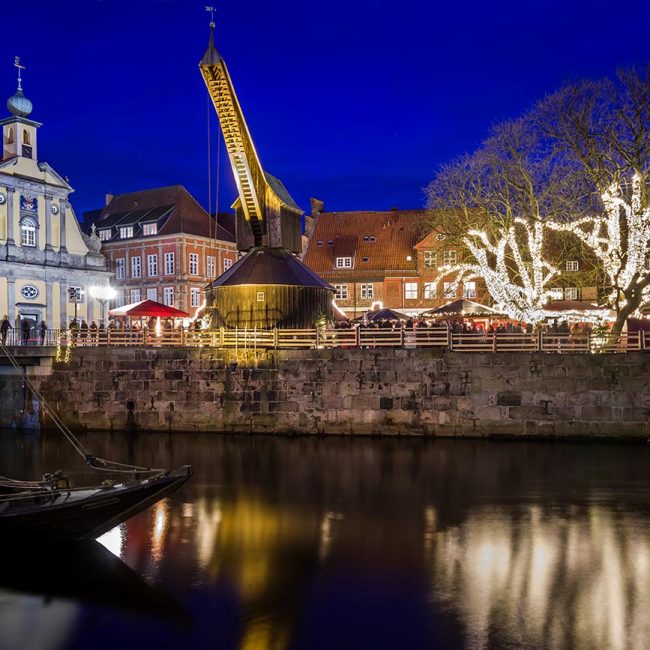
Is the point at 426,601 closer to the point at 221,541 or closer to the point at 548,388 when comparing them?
the point at 221,541

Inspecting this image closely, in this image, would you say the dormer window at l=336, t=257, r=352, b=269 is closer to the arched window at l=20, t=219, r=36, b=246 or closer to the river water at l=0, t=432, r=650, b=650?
the arched window at l=20, t=219, r=36, b=246

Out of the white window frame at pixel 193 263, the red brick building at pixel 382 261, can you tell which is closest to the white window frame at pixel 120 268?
the white window frame at pixel 193 263

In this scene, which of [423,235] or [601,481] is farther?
[423,235]

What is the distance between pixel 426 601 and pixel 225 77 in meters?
26.1

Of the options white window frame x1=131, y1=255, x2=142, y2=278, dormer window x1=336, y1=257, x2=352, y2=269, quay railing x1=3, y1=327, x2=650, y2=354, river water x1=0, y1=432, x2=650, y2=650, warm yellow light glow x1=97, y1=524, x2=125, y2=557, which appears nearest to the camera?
river water x1=0, y1=432, x2=650, y2=650

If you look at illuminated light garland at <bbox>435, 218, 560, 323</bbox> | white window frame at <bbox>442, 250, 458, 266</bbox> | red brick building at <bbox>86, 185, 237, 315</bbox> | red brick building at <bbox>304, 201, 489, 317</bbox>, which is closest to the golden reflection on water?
illuminated light garland at <bbox>435, 218, 560, 323</bbox>

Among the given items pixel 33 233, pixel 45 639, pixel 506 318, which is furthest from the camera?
pixel 33 233

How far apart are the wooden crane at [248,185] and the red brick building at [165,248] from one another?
21.4 meters

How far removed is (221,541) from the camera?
48.2 ft

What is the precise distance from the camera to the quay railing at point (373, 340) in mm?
26266

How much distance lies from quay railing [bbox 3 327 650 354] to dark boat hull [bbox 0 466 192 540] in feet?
47.7

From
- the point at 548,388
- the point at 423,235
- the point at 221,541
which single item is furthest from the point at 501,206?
the point at 221,541

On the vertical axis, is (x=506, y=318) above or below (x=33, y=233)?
below

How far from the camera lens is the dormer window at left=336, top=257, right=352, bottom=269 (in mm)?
52531
